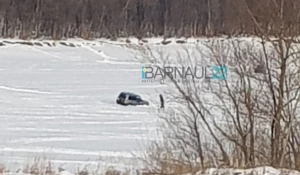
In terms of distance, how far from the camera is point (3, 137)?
11.0m

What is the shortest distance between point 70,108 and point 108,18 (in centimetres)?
2439

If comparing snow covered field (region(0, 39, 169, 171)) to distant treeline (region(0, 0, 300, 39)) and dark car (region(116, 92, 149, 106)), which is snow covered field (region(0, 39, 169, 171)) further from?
distant treeline (region(0, 0, 300, 39))

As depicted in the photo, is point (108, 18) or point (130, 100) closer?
point (130, 100)

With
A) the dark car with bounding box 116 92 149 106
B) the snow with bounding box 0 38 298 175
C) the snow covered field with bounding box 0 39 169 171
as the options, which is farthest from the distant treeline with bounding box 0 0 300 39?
the dark car with bounding box 116 92 149 106

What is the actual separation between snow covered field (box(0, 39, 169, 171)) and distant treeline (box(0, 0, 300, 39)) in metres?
8.13

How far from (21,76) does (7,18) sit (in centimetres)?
1712

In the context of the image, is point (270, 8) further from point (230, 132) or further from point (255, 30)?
point (230, 132)

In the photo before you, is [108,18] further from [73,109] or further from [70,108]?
[73,109]

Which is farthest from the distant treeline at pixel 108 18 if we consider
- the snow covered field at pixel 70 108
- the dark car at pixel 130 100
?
the dark car at pixel 130 100

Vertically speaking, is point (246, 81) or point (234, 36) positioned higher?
point (234, 36)

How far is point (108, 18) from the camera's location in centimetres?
3847

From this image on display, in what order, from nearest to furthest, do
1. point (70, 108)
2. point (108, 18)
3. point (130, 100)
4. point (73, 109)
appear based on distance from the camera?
point (73, 109) < point (70, 108) < point (130, 100) < point (108, 18)

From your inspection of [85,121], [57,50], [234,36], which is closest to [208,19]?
[57,50]

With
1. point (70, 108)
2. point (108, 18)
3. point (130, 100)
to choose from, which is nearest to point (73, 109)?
point (70, 108)
